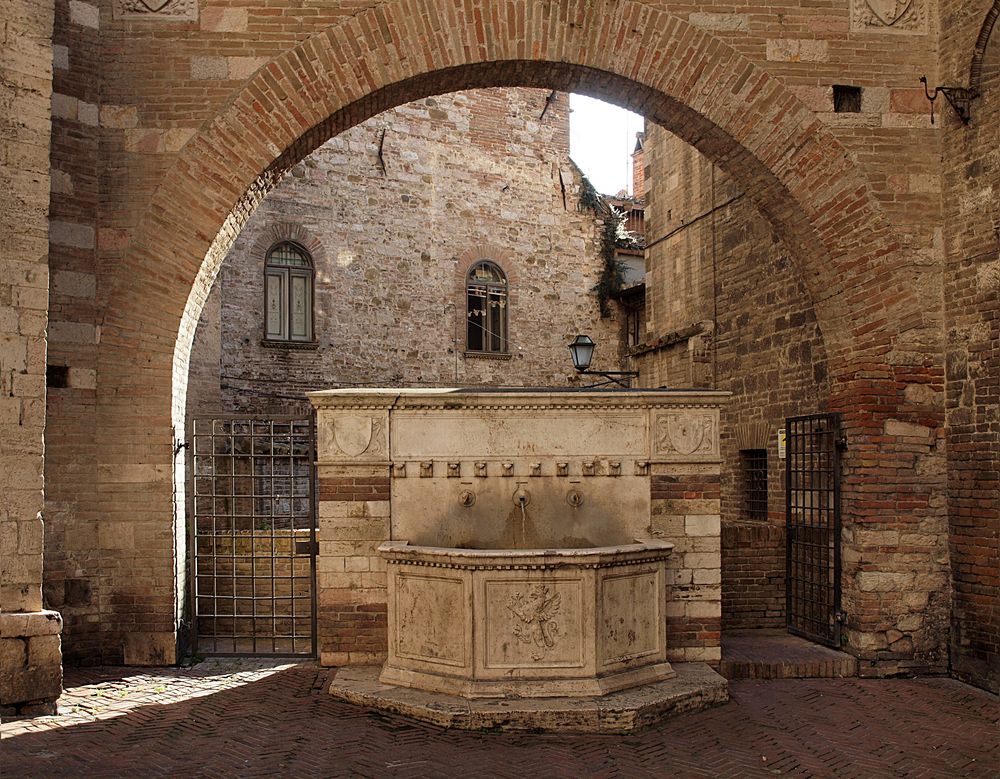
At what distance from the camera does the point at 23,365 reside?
5.79 metres

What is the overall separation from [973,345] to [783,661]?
3017mm

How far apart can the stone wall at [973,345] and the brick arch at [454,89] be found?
1.44 feet

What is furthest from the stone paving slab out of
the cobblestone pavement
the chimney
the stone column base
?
the chimney

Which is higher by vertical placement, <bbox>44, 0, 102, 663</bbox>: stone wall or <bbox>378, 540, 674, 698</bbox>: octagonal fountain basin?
<bbox>44, 0, 102, 663</bbox>: stone wall

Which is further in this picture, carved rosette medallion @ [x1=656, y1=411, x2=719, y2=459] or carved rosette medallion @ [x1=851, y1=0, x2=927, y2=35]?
carved rosette medallion @ [x1=851, y1=0, x2=927, y2=35]

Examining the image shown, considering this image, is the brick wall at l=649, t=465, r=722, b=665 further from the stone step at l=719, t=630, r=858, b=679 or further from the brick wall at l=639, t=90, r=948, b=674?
the brick wall at l=639, t=90, r=948, b=674

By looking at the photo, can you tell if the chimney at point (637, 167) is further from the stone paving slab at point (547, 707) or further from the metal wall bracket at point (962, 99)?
the stone paving slab at point (547, 707)

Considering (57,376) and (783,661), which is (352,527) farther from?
(783,661)

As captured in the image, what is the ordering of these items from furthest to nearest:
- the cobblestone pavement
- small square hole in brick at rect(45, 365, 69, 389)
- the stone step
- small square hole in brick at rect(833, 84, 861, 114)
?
small square hole in brick at rect(833, 84, 861, 114) → the stone step → small square hole in brick at rect(45, 365, 69, 389) → the cobblestone pavement

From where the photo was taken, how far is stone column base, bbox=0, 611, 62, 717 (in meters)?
5.70

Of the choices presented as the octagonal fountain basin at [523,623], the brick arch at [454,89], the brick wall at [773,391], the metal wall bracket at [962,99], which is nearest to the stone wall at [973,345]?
the metal wall bracket at [962,99]

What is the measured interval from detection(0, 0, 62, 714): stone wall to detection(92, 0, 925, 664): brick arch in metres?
1.23

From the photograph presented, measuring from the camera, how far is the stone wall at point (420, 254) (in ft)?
53.1

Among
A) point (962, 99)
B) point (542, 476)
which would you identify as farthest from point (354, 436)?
point (962, 99)
